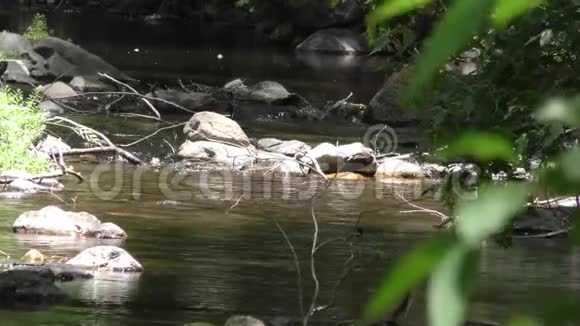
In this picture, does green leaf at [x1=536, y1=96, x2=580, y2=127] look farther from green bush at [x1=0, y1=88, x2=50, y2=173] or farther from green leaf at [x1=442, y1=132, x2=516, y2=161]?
green bush at [x1=0, y1=88, x2=50, y2=173]

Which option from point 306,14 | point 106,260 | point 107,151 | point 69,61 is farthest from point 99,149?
point 306,14

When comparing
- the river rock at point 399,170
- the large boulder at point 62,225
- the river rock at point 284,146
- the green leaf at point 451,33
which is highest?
the river rock at point 284,146

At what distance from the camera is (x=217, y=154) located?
16.2 m

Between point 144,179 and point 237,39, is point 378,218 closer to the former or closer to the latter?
point 144,179

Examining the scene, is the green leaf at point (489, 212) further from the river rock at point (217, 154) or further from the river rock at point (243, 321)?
the river rock at point (217, 154)

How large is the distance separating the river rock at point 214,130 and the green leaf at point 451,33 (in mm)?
15995

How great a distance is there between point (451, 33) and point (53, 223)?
10.4 meters

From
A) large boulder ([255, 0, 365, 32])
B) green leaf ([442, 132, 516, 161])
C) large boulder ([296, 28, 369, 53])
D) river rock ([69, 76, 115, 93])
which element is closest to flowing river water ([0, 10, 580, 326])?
green leaf ([442, 132, 516, 161])

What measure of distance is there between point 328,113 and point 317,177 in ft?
21.1

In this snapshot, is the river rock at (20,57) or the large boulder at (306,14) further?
the large boulder at (306,14)

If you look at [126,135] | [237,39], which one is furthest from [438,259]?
[237,39]

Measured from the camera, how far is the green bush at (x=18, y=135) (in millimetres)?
12102

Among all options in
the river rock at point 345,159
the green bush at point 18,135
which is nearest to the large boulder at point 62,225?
the green bush at point 18,135

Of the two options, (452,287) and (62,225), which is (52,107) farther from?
(452,287)
